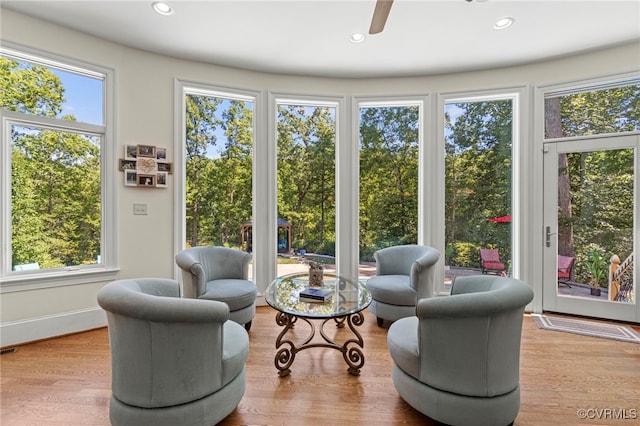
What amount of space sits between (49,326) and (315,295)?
2611 mm

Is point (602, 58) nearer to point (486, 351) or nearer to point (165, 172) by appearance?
point (486, 351)

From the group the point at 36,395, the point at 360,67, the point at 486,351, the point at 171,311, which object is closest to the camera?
the point at 171,311

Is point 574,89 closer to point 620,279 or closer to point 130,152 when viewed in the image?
point 620,279

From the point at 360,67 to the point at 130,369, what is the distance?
369 centimetres

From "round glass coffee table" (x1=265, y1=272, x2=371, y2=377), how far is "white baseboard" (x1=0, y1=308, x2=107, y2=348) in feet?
6.47

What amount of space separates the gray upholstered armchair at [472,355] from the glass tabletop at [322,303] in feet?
2.31

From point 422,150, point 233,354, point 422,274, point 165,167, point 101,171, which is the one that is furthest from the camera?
point 422,150

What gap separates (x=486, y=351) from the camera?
1.53 metres

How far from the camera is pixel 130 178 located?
3270mm

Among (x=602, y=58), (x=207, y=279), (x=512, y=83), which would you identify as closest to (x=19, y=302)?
(x=207, y=279)

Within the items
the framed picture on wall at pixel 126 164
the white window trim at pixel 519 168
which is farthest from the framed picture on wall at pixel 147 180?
the white window trim at pixel 519 168

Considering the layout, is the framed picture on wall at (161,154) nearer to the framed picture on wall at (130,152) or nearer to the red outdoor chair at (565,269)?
the framed picture on wall at (130,152)

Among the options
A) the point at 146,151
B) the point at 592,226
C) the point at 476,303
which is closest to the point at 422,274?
the point at 476,303

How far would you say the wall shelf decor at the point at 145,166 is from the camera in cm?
326
